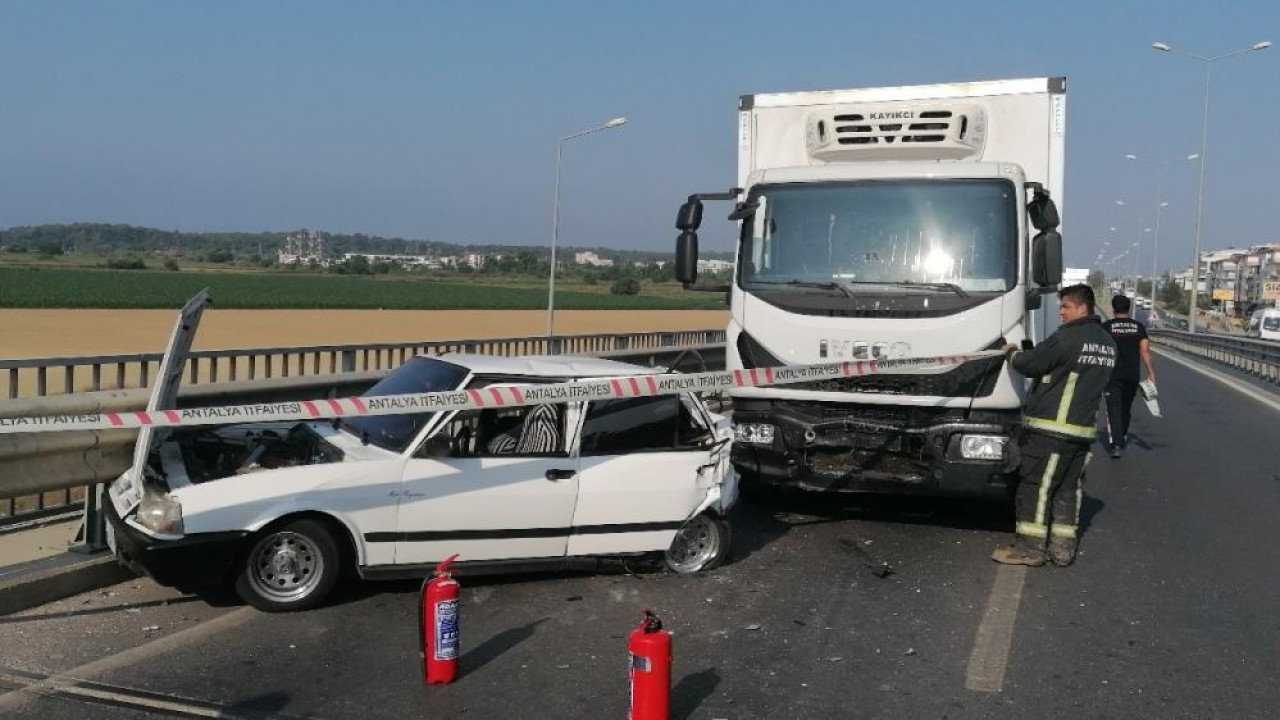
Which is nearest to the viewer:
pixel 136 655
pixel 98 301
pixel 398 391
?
pixel 136 655

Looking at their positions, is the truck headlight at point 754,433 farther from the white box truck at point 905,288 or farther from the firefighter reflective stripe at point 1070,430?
the firefighter reflective stripe at point 1070,430

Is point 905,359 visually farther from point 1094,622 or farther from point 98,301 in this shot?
point 98,301

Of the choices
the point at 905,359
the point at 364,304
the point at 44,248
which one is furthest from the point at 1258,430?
the point at 44,248

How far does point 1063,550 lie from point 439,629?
4.51 m

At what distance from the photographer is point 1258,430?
16.7m

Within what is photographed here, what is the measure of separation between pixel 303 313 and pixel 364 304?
1054 centimetres

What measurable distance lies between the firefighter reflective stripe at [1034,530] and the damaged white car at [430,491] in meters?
2.01

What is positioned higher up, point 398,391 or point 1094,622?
point 398,391

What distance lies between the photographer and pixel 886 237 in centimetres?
855

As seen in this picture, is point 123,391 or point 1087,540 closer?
point 123,391

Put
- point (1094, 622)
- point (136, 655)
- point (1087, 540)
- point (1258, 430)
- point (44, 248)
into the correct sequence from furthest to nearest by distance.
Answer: point (44, 248), point (1258, 430), point (1087, 540), point (1094, 622), point (136, 655)

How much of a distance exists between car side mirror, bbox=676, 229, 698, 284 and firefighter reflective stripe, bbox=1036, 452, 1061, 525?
292 centimetres

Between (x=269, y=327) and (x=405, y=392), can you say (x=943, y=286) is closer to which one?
(x=405, y=392)

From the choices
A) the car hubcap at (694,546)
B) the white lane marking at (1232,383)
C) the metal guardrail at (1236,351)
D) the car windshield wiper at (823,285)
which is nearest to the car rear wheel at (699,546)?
the car hubcap at (694,546)
